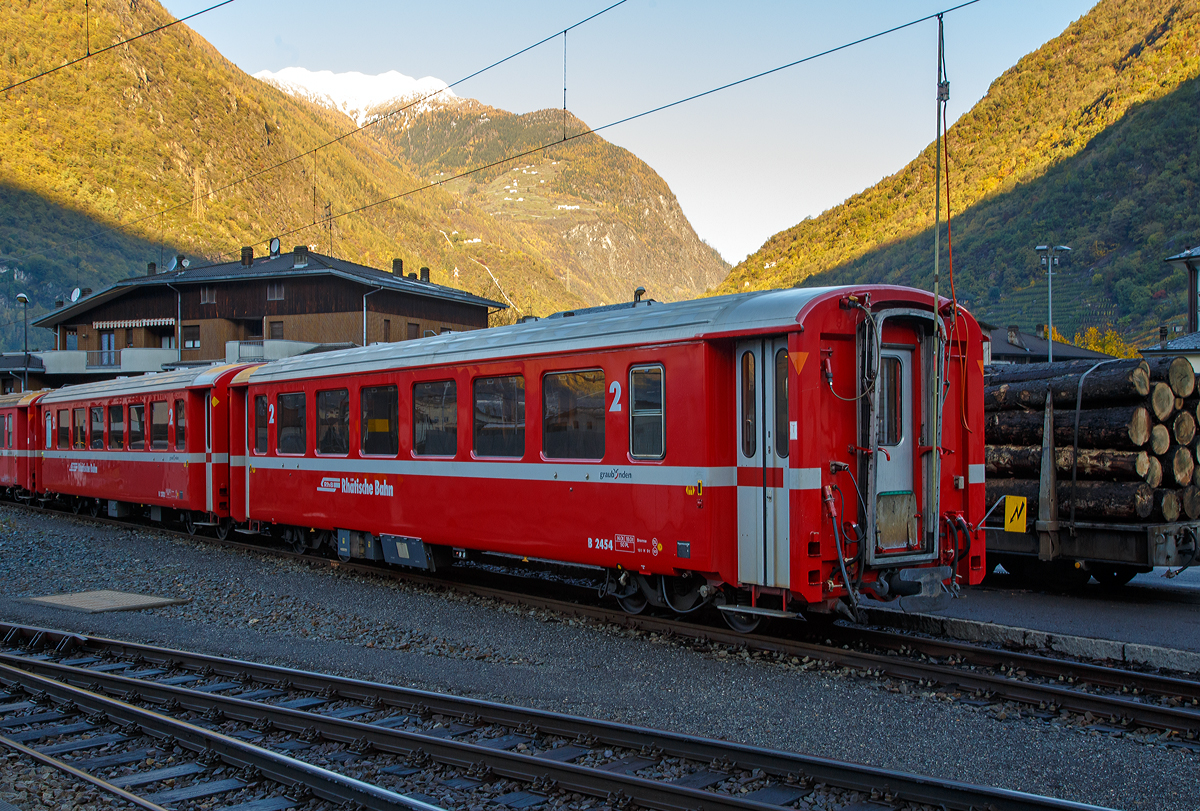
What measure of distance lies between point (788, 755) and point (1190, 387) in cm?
794

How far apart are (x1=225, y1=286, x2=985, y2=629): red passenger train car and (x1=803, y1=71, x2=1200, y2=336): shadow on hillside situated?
68.8 m

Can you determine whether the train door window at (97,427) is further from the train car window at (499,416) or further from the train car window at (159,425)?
the train car window at (499,416)

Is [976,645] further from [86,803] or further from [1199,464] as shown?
[86,803]

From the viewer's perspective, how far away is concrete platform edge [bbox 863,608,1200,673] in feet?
24.3

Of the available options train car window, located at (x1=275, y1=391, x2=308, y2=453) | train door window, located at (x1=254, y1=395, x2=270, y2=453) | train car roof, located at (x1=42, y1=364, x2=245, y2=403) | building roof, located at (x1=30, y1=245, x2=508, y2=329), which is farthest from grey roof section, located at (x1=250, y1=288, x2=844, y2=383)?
A: building roof, located at (x1=30, y1=245, x2=508, y2=329)

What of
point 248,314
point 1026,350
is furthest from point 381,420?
point 1026,350

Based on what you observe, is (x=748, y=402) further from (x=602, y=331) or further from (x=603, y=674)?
(x=603, y=674)

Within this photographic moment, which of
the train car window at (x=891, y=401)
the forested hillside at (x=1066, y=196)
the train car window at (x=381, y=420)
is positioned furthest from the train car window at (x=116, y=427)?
the forested hillside at (x=1066, y=196)

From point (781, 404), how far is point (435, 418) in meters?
4.87

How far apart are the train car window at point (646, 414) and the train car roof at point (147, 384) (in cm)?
986

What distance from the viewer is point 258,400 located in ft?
48.5

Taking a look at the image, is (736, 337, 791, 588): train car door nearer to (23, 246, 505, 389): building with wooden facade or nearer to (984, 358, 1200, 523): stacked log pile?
(984, 358, 1200, 523): stacked log pile

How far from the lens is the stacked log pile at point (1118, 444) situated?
991 centimetres

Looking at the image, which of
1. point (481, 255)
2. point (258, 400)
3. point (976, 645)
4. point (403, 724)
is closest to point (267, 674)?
point (403, 724)
